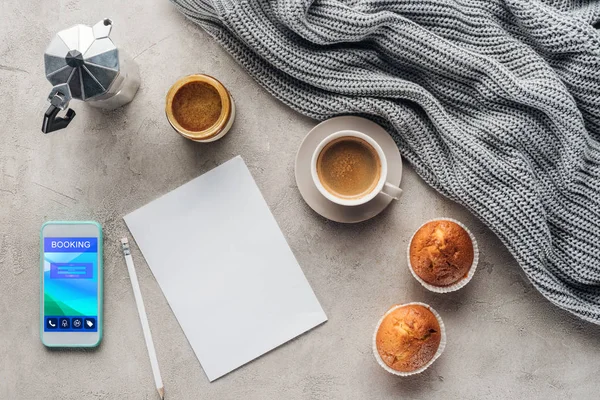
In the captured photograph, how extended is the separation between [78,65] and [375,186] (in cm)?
49

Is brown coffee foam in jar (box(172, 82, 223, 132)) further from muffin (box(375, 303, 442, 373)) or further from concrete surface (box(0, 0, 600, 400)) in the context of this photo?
muffin (box(375, 303, 442, 373))

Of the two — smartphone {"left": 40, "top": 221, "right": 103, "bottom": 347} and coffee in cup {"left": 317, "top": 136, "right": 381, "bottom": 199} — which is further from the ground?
coffee in cup {"left": 317, "top": 136, "right": 381, "bottom": 199}

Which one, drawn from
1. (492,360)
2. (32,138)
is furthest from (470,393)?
(32,138)

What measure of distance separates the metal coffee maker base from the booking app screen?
0.26 meters

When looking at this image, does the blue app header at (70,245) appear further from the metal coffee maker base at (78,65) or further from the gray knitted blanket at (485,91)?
the gray knitted blanket at (485,91)

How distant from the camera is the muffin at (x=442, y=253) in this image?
0.86m

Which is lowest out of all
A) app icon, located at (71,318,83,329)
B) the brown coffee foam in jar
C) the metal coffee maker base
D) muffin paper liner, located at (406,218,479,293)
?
app icon, located at (71,318,83,329)

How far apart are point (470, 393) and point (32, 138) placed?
90cm

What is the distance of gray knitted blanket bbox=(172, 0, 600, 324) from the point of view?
875 millimetres

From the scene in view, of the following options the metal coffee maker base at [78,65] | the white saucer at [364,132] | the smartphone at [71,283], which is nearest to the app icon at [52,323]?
the smartphone at [71,283]

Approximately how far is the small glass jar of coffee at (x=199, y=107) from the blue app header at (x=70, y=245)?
0.27m

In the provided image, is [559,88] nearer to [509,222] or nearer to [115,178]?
[509,222]

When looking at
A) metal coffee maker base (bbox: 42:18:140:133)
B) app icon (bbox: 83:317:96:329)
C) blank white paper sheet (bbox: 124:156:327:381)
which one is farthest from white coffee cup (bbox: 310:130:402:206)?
app icon (bbox: 83:317:96:329)

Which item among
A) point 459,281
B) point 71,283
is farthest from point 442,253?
point 71,283
